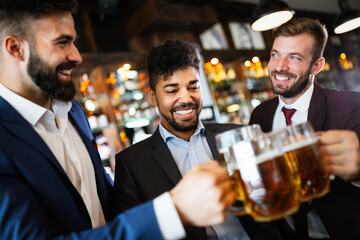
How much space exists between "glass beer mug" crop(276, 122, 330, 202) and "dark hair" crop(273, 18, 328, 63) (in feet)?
4.11

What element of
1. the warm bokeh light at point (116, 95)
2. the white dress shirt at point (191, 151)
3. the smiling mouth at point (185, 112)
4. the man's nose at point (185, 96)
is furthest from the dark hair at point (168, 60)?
the warm bokeh light at point (116, 95)

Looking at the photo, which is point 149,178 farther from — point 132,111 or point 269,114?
point 132,111

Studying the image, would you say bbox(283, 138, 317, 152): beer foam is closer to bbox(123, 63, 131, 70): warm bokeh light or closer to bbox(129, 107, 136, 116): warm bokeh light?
bbox(123, 63, 131, 70): warm bokeh light

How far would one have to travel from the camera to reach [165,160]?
5.56ft

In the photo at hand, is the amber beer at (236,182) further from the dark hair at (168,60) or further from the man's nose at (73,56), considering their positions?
the dark hair at (168,60)

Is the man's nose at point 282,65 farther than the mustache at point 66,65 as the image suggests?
Yes

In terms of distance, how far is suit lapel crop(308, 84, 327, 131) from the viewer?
1692mm

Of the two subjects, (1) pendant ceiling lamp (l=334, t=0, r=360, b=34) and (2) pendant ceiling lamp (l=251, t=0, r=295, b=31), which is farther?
(1) pendant ceiling lamp (l=334, t=0, r=360, b=34)

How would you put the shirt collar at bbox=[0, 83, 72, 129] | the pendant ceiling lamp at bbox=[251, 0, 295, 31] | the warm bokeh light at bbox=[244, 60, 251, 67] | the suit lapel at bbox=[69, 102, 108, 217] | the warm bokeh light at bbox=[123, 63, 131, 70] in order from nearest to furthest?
the shirt collar at bbox=[0, 83, 72, 129], the suit lapel at bbox=[69, 102, 108, 217], the pendant ceiling lamp at bbox=[251, 0, 295, 31], the warm bokeh light at bbox=[123, 63, 131, 70], the warm bokeh light at bbox=[244, 60, 251, 67]

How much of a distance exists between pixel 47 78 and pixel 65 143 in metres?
0.32

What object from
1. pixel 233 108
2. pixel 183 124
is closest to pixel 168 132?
pixel 183 124

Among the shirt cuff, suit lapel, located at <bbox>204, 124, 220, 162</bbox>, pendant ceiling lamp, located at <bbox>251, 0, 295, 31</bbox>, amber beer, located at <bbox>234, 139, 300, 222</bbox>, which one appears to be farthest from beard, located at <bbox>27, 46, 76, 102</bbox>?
pendant ceiling lamp, located at <bbox>251, 0, 295, 31</bbox>

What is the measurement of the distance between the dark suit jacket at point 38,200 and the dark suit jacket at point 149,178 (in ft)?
1.26

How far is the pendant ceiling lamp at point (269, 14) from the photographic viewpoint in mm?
2730
